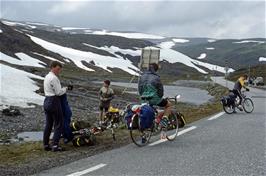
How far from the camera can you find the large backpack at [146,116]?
1180 centimetres

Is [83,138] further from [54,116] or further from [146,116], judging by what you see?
[146,116]

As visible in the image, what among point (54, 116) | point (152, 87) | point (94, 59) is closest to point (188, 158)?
point (152, 87)

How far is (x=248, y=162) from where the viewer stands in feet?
31.4

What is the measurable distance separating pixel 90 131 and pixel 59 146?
0.93 meters

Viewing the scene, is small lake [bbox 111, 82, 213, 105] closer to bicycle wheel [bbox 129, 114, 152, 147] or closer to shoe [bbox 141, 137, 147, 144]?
bicycle wheel [bbox 129, 114, 152, 147]

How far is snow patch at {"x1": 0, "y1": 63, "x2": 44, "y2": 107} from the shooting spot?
Answer: 89.7 feet

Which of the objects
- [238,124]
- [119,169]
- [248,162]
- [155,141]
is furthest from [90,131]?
[238,124]

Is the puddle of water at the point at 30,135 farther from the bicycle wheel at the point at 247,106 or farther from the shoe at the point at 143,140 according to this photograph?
the bicycle wheel at the point at 247,106

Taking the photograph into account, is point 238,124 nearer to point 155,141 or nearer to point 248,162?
point 155,141

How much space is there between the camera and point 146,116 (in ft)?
38.8

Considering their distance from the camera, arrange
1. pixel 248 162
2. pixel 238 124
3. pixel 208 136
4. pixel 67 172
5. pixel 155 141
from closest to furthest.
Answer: pixel 67 172
pixel 248 162
pixel 155 141
pixel 208 136
pixel 238 124

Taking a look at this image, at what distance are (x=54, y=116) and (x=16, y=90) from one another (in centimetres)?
2093

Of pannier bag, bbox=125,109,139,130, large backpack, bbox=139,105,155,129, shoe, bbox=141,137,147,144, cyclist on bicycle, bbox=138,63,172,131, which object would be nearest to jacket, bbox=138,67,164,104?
cyclist on bicycle, bbox=138,63,172,131

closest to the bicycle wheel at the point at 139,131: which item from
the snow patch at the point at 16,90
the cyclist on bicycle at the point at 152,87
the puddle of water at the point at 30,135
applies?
the cyclist on bicycle at the point at 152,87
